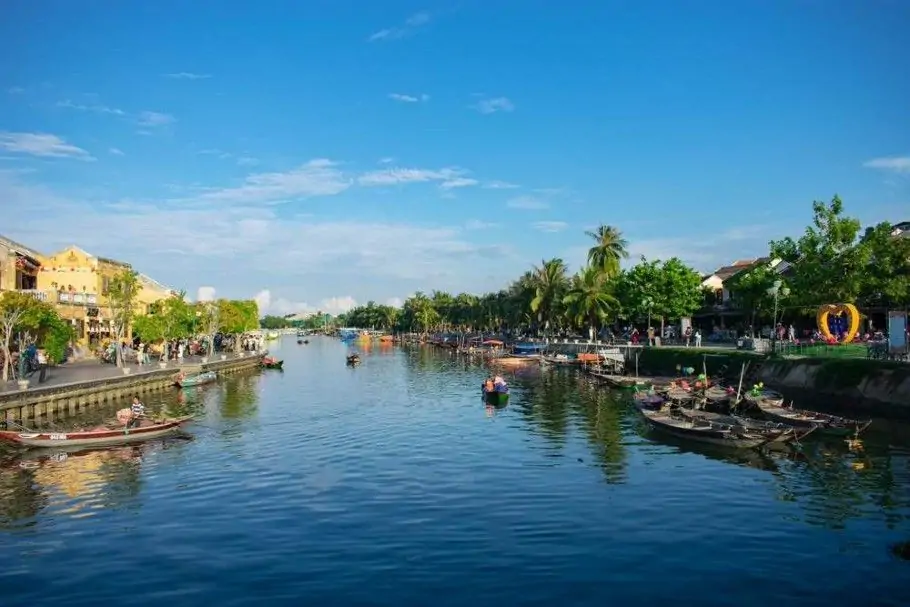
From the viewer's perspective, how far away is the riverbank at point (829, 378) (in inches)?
1774

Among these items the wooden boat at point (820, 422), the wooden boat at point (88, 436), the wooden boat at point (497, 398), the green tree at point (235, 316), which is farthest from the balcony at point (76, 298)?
the wooden boat at point (820, 422)

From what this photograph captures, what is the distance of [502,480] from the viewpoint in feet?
102

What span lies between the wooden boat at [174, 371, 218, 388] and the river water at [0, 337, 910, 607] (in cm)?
3021

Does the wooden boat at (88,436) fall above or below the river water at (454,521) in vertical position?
above

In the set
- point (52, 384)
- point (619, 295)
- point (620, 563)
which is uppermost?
point (619, 295)

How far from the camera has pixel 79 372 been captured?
64.3 meters

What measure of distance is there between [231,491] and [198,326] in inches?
3527

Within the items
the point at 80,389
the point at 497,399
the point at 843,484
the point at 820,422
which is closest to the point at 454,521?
the point at 843,484

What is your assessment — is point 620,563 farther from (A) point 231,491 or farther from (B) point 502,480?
(A) point 231,491

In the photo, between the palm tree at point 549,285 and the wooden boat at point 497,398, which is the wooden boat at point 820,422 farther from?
the palm tree at point 549,285

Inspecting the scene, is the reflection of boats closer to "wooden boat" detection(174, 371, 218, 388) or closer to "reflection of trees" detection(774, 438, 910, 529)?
"wooden boat" detection(174, 371, 218, 388)

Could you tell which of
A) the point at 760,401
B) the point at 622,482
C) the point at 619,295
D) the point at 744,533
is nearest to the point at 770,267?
the point at 619,295

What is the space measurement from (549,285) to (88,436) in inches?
3752

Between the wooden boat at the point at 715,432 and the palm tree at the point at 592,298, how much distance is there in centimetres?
6424
